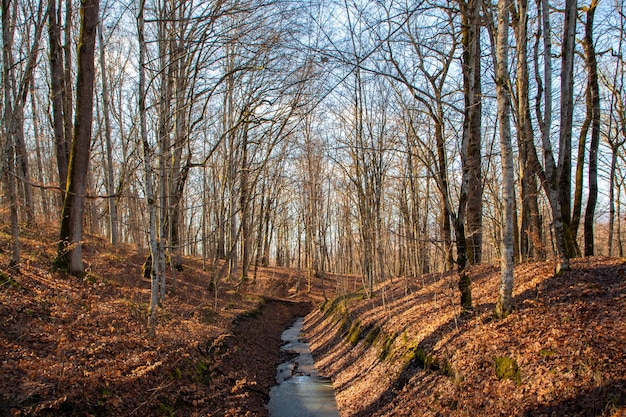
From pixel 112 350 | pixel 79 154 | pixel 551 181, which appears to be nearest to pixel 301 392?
pixel 112 350

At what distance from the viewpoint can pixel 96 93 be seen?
20.8m

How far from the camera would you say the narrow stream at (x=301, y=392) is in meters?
7.94

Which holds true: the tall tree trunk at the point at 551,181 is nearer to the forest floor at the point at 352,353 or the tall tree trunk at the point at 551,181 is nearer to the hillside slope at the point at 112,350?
the forest floor at the point at 352,353

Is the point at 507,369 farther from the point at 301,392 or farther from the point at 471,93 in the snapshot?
the point at 301,392

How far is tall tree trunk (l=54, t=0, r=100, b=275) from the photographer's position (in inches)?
387

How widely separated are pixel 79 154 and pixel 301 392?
8455mm

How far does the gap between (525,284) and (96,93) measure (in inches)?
885

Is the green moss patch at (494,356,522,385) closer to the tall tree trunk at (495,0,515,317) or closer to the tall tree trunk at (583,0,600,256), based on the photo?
the tall tree trunk at (495,0,515,317)

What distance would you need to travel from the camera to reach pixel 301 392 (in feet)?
29.6

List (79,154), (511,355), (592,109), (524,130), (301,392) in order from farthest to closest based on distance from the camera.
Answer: (592,109) → (79,154) → (301,392) → (524,130) → (511,355)

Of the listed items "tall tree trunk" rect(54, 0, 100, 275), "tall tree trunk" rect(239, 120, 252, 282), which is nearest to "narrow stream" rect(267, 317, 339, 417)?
"tall tree trunk" rect(239, 120, 252, 282)

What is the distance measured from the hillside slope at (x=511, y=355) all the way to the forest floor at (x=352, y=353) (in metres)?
0.02

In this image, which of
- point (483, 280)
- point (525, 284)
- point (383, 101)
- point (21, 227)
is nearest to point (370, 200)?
point (383, 101)

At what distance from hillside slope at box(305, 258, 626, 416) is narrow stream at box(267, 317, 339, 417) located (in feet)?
1.06
